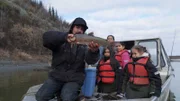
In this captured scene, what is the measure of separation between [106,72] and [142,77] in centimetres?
96

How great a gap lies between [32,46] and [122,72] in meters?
29.9

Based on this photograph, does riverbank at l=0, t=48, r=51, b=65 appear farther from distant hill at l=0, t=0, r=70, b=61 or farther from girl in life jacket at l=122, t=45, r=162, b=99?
girl in life jacket at l=122, t=45, r=162, b=99

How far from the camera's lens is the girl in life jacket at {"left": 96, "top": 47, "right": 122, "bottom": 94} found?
6227mm

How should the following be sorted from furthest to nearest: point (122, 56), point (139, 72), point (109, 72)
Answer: point (122, 56), point (109, 72), point (139, 72)

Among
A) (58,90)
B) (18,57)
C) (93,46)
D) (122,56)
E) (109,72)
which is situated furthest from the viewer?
(18,57)

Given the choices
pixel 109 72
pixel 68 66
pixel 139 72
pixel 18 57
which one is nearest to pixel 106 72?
pixel 109 72

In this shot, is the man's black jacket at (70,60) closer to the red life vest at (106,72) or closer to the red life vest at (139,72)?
the red life vest at (139,72)

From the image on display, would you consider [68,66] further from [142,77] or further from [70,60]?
[142,77]

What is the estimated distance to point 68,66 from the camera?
4.61 m

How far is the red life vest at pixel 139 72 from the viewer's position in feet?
18.0

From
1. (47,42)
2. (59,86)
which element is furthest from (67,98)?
(47,42)

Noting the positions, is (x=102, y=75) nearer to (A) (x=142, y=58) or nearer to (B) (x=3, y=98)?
(A) (x=142, y=58)

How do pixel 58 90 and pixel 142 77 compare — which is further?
pixel 142 77

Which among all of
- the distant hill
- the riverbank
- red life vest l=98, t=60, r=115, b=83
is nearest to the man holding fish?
red life vest l=98, t=60, r=115, b=83
